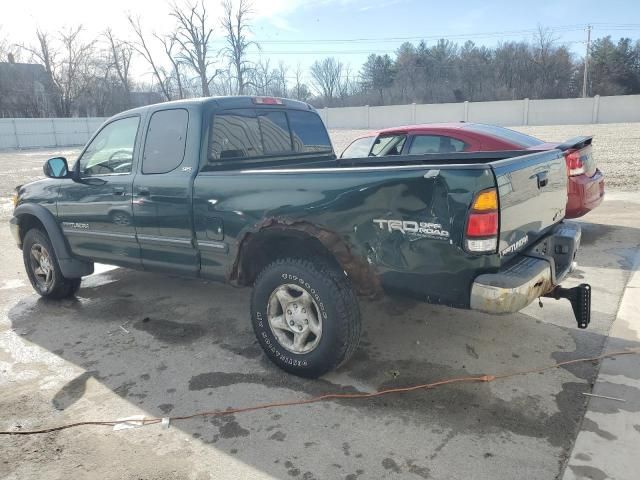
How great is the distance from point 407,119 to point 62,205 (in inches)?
1741

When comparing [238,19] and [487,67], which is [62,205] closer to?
[238,19]

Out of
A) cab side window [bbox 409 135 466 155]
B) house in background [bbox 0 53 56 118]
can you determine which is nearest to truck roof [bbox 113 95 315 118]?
cab side window [bbox 409 135 466 155]

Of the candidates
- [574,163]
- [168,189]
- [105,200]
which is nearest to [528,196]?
[168,189]

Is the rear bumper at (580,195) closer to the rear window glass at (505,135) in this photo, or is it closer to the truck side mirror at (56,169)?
the rear window glass at (505,135)

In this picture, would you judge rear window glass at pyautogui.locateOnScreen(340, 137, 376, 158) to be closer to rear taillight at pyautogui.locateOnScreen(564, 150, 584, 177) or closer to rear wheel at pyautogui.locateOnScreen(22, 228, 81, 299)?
rear taillight at pyautogui.locateOnScreen(564, 150, 584, 177)

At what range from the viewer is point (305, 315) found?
3373 millimetres

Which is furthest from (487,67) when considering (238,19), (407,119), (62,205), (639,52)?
(62,205)

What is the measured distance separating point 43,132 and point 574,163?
42.1m

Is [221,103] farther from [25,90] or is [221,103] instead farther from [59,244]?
[25,90]

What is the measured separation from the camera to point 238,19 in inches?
2077

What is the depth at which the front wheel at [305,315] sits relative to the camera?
3156 mm

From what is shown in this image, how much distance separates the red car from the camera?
591 centimetres

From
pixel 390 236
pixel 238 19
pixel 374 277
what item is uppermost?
pixel 238 19

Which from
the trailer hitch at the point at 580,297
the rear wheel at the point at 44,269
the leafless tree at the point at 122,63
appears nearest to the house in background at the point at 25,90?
the leafless tree at the point at 122,63
